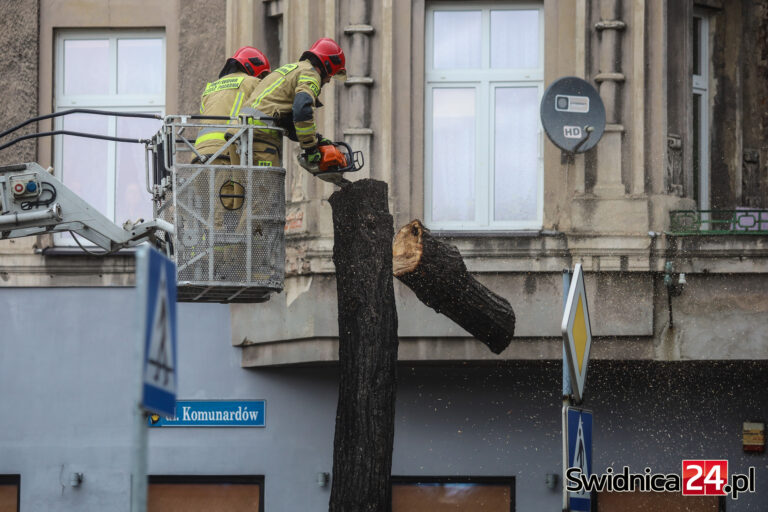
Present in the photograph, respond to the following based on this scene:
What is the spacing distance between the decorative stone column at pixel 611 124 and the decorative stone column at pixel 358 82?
2.26 m

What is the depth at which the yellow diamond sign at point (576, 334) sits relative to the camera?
893 centimetres

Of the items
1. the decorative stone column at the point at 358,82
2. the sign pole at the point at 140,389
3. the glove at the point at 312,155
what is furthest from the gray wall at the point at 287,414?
the sign pole at the point at 140,389

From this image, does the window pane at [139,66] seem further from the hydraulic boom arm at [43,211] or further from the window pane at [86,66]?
the hydraulic boom arm at [43,211]

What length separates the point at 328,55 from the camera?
40.2ft

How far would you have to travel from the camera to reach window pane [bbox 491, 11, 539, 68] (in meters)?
15.9

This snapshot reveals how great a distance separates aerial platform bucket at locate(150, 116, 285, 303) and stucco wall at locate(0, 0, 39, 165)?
5.54 meters

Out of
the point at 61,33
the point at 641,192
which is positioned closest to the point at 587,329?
the point at 641,192

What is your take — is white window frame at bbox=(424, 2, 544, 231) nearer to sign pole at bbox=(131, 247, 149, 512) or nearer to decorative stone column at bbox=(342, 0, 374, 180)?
decorative stone column at bbox=(342, 0, 374, 180)

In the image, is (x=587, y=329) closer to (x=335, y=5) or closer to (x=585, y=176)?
(x=585, y=176)

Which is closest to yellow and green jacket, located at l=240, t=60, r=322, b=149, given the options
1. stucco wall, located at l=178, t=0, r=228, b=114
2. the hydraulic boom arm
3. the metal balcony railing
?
the hydraulic boom arm

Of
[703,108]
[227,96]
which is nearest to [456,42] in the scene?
[703,108]

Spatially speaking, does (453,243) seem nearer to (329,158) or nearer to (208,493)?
(329,158)

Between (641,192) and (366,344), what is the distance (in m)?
4.07

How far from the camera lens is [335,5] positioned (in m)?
15.6
